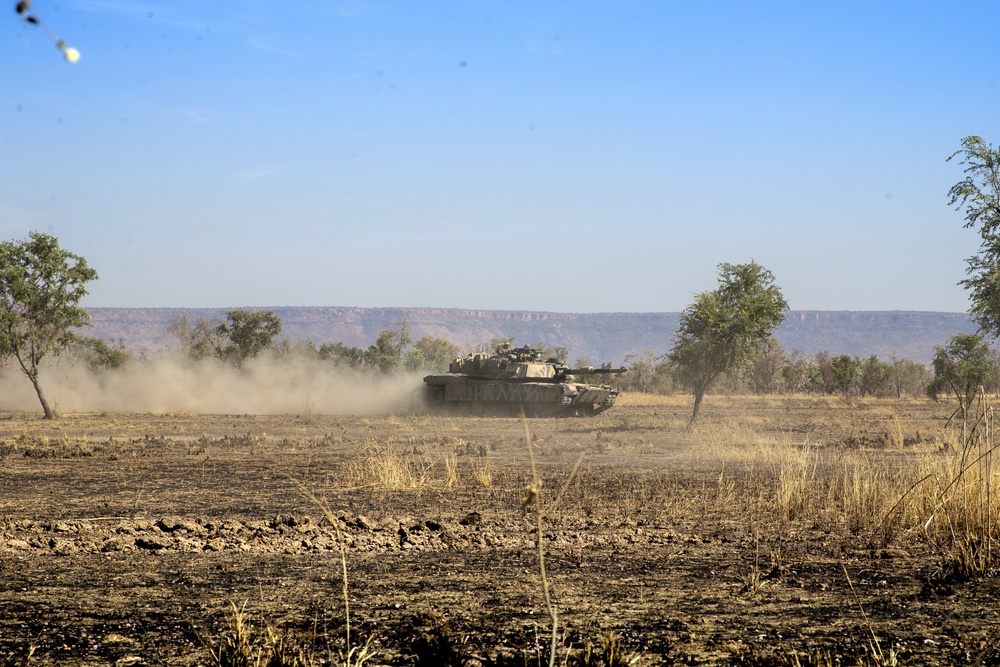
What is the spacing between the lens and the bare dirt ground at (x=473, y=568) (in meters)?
5.63

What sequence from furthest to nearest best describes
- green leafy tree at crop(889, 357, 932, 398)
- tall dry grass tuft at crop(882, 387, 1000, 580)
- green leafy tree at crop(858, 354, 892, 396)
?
green leafy tree at crop(889, 357, 932, 398)
green leafy tree at crop(858, 354, 892, 396)
tall dry grass tuft at crop(882, 387, 1000, 580)

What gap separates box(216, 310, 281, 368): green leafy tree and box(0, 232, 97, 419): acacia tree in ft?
80.7

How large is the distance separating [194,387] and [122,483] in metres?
35.1

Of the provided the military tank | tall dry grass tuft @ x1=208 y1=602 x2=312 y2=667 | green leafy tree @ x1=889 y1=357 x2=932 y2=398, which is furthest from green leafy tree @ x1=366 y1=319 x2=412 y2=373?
tall dry grass tuft @ x1=208 y1=602 x2=312 y2=667

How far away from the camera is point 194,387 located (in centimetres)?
4866

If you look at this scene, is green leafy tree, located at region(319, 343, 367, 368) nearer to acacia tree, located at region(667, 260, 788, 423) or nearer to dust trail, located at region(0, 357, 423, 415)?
dust trail, located at region(0, 357, 423, 415)

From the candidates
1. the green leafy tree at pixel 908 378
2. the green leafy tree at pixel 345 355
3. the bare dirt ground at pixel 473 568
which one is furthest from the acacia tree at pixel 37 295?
the green leafy tree at pixel 908 378

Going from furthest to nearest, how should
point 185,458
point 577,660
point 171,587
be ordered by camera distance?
1. point 185,458
2. point 171,587
3. point 577,660

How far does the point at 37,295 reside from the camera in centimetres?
3347

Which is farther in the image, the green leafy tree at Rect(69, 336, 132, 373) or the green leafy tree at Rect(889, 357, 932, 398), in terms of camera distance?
the green leafy tree at Rect(889, 357, 932, 398)

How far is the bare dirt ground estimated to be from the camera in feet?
18.5

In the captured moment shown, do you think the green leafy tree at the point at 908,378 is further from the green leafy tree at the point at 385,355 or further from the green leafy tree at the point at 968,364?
the green leafy tree at the point at 385,355

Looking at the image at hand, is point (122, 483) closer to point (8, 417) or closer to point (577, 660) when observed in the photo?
point (577, 660)

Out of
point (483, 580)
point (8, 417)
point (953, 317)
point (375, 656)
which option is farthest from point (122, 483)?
point (953, 317)
